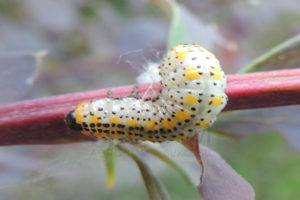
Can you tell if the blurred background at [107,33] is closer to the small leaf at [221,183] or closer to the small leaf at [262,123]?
the small leaf at [262,123]

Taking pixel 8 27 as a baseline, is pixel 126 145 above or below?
below

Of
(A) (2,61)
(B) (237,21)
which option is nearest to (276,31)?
(B) (237,21)

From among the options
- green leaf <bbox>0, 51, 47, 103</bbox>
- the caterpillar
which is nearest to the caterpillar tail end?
the caterpillar

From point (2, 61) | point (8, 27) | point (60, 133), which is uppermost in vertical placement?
point (8, 27)

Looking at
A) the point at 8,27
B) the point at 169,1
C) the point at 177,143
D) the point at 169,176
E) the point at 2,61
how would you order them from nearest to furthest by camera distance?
the point at 177,143, the point at 2,61, the point at 169,1, the point at 8,27, the point at 169,176

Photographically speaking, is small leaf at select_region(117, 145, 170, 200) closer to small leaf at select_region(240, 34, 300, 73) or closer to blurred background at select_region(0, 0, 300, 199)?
small leaf at select_region(240, 34, 300, 73)

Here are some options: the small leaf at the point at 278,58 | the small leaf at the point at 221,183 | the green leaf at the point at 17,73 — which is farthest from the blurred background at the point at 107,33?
the small leaf at the point at 221,183

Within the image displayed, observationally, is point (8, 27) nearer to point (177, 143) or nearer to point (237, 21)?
point (237, 21)
